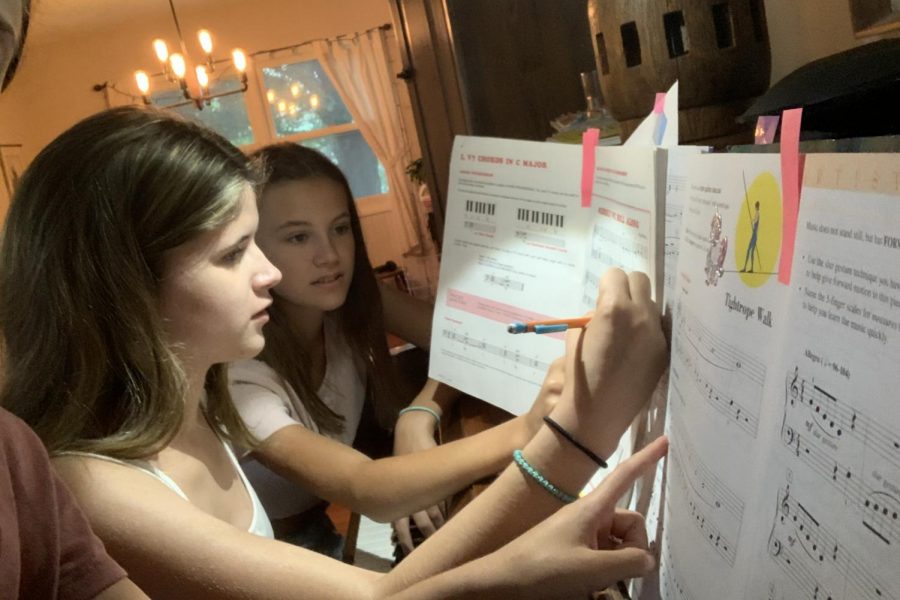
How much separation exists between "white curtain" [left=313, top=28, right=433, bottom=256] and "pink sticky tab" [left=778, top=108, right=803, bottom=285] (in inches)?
208

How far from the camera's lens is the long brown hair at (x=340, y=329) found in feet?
4.08

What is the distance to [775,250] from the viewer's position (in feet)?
1.37

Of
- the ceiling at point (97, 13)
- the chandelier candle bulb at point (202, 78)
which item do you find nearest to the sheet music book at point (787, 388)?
the chandelier candle bulb at point (202, 78)

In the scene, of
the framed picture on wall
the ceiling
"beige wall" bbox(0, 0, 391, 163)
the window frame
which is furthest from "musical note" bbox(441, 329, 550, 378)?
"beige wall" bbox(0, 0, 391, 163)

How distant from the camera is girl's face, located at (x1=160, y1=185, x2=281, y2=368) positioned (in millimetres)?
876

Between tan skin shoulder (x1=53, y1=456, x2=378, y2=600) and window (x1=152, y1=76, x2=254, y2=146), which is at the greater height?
window (x1=152, y1=76, x2=254, y2=146)

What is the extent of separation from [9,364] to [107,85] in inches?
203

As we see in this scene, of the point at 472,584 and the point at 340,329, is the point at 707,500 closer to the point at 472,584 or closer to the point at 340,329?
the point at 472,584

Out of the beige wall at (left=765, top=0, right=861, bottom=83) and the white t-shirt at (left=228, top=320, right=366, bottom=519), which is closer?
the beige wall at (left=765, top=0, right=861, bottom=83)

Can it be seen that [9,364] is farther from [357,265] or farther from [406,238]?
[406,238]

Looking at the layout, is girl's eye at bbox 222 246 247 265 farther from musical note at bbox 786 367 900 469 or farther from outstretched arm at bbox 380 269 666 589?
musical note at bbox 786 367 900 469

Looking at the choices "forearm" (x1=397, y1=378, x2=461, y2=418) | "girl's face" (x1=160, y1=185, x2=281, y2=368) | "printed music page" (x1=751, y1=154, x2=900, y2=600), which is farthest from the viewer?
"forearm" (x1=397, y1=378, x2=461, y2=418)

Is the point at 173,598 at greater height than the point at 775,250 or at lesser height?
lesser

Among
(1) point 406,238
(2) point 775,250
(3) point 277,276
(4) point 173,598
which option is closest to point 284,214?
(3) point 277,276
